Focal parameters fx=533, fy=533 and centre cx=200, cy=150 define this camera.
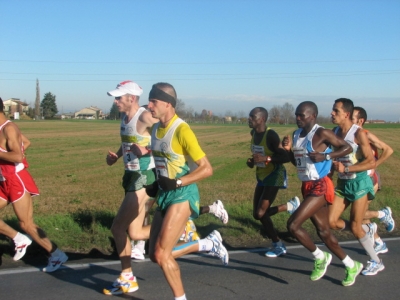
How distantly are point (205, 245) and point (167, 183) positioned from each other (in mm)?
1111

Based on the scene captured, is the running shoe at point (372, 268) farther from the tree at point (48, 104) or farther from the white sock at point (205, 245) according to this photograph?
the tree at point (48, 104)

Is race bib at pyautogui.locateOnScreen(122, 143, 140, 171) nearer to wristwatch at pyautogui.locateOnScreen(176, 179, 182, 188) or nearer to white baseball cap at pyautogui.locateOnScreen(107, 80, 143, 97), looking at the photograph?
white baseball cap at pyautogui.locateOnScreen(107, 80, 143, 97)

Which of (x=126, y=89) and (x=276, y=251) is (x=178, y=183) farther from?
(x=276, y=251)

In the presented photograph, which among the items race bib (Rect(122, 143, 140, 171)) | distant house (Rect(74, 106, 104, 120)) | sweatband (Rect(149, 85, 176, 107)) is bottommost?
distant house (Rect(74, 106, 104, 120))

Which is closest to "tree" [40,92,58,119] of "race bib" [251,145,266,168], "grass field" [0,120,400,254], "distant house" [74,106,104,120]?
"distant house" [74,106,104,120]

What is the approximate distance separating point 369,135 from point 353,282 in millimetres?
1959

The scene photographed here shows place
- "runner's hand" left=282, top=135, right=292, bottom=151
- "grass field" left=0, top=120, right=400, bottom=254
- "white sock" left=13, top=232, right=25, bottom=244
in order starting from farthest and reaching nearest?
"grass field" left=0, top=120, right=400, bottom=254, "runner's hand" left=282, top=135, right=292, bottom=151, "white sock" left=13, top=232, right=25, bottom=244

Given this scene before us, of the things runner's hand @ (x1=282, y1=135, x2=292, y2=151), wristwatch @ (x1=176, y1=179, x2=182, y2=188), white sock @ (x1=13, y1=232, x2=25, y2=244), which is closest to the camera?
wristwatch @ (x1=176, y1=179, x2=182, y2=188)

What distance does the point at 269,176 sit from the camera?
730cm

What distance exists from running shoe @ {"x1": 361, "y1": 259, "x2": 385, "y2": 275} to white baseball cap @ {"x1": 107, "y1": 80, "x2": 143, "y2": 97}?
339cm

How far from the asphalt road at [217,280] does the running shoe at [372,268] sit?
0.06 m

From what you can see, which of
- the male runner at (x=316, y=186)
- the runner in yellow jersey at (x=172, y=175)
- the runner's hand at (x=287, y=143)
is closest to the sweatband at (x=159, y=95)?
the runner in yellow jersey at (x=172, y=175)

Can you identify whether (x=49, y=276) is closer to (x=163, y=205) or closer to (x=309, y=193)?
(x=163, y=205)

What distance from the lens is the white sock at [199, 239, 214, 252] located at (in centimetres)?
540
